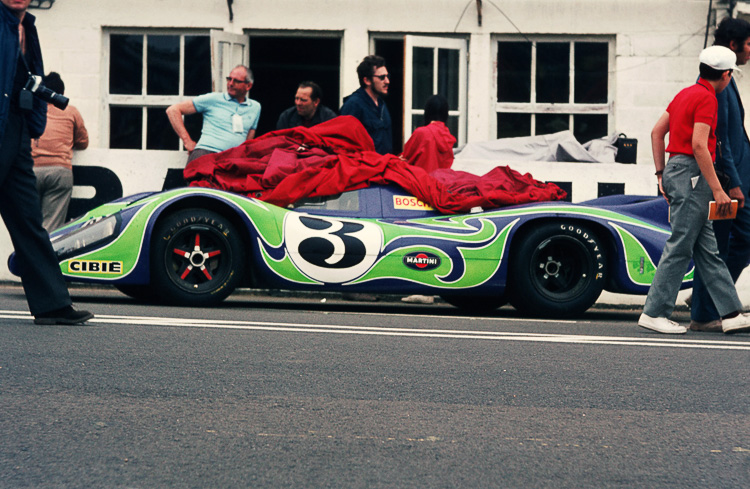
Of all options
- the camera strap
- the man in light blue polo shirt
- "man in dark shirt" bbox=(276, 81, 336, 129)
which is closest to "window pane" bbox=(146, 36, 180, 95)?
the man in light blue polo shirt

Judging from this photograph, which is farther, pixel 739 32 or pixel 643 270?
pixel 643 270

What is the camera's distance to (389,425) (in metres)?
3.68

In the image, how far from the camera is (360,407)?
12.9 ft

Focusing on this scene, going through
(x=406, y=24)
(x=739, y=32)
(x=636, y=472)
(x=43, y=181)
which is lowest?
(x=636, y=472)

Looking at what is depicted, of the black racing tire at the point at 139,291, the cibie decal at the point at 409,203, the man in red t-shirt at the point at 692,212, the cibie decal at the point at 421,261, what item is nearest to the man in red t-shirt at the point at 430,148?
the cibie decal at the point at 409,203

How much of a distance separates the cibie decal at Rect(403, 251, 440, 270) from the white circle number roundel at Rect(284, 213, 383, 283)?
22 cm

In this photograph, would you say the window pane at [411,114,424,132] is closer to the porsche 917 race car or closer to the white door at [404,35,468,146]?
the white door at [404,35,468,146]

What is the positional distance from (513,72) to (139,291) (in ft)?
23.4

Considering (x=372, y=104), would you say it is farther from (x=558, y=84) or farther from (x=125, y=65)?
(x=125, y=65)

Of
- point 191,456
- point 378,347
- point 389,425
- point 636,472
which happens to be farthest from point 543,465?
point 378,347

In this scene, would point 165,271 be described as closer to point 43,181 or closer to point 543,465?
point 43,181

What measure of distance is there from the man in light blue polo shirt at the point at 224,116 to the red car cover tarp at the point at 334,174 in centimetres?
99

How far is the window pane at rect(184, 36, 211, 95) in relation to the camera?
14023 millimetres

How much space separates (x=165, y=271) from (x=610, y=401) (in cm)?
410
